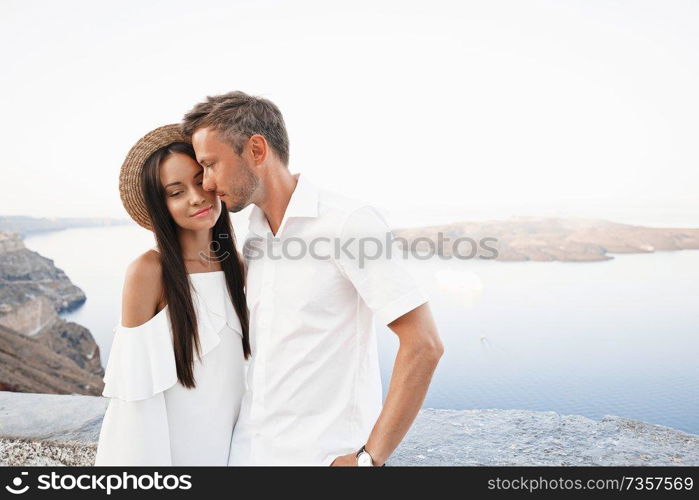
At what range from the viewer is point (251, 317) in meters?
1.73

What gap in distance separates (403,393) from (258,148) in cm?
89

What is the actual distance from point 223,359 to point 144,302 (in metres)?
0.34

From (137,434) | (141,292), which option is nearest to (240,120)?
(141,292)

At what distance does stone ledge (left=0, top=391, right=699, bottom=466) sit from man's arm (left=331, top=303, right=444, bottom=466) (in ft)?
2.97

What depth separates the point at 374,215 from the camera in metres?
1.55

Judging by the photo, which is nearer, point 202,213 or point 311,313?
point 311,313

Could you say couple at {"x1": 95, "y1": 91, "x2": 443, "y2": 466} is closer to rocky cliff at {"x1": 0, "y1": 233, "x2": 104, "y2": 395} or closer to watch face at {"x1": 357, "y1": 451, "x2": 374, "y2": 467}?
watch face at {"x1": 357, "y1": 451, "x2": 374, "y2": 467}

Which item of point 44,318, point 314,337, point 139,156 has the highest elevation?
point 139,156

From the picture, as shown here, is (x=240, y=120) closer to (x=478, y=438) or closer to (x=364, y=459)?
(x=364, y=459)

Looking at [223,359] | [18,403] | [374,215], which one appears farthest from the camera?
[18,403]

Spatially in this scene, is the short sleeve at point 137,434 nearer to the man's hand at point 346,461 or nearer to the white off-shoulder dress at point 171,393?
the white off-shoulder dress at point 171,393

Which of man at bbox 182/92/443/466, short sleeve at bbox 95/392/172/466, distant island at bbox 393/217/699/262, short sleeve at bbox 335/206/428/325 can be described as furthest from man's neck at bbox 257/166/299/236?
distant island at bbox 393/217/699/262

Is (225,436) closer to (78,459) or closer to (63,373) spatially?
(78,459)
